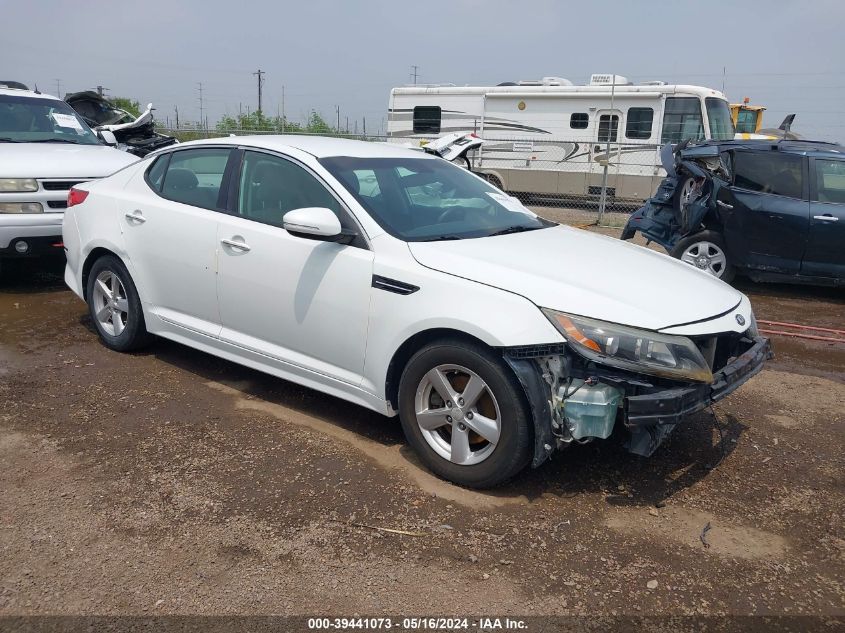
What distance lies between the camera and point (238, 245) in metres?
4.36

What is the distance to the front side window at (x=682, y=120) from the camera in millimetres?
14711

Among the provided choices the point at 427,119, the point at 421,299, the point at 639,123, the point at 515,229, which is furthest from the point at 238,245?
the point at 427,119

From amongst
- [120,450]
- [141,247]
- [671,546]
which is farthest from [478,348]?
[141,247]

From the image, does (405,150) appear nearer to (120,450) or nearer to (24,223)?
(120,450)

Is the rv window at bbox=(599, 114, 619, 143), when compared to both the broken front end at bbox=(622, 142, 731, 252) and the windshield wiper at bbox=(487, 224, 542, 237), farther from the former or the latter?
the windshield wiper at bbox=(487, 224, 542, 237)

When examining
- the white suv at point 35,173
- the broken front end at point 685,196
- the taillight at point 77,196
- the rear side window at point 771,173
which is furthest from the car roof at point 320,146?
Answer: the rear side window at point 771,173

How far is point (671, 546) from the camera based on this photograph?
318 centimetres

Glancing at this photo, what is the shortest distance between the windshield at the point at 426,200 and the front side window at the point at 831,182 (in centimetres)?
480

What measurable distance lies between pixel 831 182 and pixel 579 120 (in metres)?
8.82

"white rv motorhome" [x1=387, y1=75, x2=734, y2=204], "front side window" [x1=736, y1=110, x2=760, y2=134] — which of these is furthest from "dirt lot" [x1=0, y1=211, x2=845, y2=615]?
"front side window" [x1=736, y1=110, x2=760, y2=134]

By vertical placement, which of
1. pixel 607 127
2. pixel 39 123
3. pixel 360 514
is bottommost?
pixel 360 514

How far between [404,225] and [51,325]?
3.82 metres

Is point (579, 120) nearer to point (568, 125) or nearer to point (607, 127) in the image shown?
point (568, 125)

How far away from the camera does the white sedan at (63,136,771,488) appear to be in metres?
3.27
